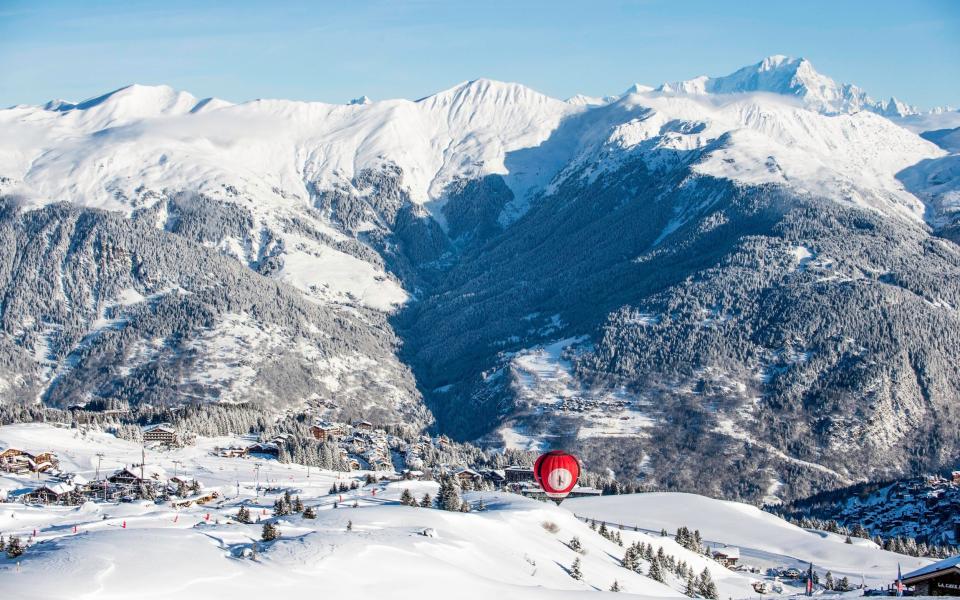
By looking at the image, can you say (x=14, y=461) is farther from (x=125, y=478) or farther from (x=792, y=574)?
(x=792, y=574)

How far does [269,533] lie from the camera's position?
99375mm

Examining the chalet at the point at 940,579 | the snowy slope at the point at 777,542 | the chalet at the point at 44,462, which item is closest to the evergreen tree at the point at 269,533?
the chalet at the point at 940,579

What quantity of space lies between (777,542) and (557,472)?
60019 millimetres

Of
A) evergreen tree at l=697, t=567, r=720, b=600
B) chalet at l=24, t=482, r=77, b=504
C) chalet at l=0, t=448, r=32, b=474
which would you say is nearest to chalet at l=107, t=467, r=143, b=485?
chalet at l=24, t=482, r=77, b=504

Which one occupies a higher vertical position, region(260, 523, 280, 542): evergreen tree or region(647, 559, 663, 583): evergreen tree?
region(260, 523, 280, 542): evergreen tree

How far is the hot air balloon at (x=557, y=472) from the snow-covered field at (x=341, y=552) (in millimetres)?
2371

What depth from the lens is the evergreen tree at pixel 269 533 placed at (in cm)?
9919

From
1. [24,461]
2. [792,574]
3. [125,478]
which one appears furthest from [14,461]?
[792,574]

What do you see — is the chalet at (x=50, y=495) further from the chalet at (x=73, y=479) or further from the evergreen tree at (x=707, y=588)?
the evergreen tree at (x=707, y=588)

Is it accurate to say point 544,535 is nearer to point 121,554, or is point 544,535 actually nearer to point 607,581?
point 607,581

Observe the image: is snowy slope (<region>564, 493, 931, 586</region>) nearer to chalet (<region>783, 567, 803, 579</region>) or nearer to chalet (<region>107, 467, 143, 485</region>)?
chalet (<region>783, 567, 803, 579</region>)

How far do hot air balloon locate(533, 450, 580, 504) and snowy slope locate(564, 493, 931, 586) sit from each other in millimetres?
40157

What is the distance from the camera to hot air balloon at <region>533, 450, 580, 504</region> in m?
136

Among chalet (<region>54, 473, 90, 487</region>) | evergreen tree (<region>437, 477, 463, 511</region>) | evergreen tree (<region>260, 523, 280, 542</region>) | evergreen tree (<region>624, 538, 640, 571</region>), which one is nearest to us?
evergreen tree (<region>260, 523, 280, 542</region>)
